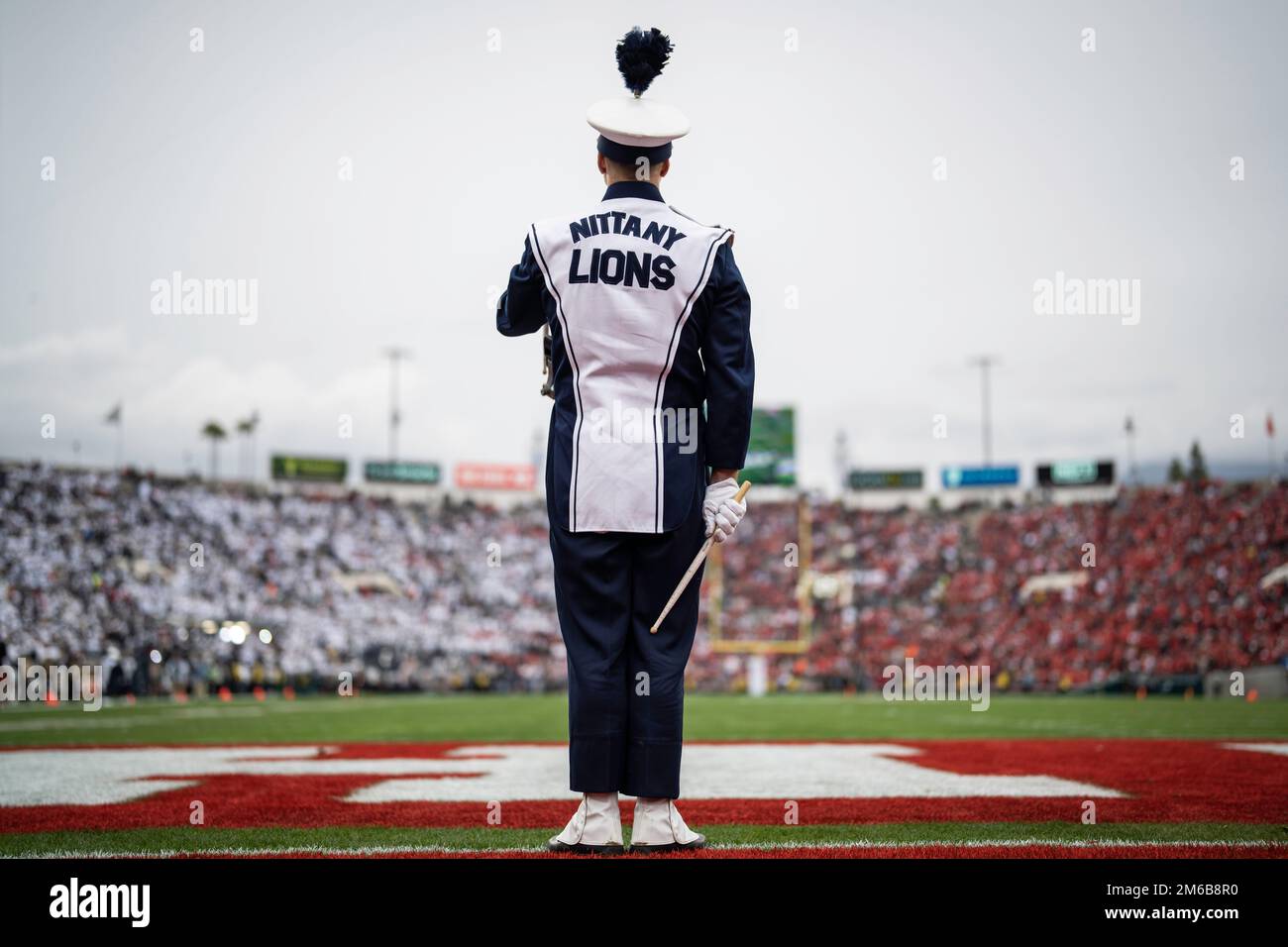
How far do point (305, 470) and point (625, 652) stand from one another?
63127 mm

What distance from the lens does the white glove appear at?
4.73 metres

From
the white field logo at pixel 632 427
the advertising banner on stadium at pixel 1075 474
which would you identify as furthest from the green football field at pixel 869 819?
the advertising banner on stadium at pixel 1075 474

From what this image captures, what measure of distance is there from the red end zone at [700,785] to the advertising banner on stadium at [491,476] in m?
55.3

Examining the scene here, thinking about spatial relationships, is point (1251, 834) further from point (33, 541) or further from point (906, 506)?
point (906, 506)

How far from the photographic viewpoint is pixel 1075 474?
62.0 meters

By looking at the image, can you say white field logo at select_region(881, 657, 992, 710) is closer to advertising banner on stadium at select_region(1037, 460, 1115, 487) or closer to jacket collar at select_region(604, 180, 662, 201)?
advertising banner on stadium at select_region(1037, 460, 1115, 487)

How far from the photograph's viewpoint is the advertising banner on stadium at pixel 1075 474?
61.4 metres

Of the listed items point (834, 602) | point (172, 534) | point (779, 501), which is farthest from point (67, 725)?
point (779, 501)

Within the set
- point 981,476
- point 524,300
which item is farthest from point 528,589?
point 524,300

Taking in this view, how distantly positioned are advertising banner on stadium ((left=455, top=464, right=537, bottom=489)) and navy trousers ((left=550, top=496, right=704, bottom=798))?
6285 centimetres

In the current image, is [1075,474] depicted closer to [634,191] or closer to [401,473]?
[401,473]

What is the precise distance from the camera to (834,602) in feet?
173
